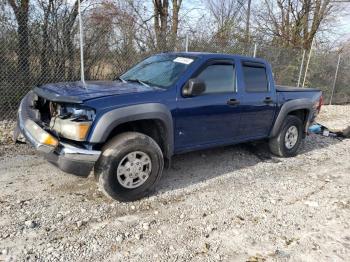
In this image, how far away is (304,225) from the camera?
12.3 feet

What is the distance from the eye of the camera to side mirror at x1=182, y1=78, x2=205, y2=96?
420 cm

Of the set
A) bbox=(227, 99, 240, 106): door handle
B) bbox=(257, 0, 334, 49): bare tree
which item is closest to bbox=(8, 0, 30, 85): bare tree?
bbox=(227, 99, 240, 106): door handle

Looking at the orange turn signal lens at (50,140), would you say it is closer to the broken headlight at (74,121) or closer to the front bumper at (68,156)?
the front bumper at (68,156)

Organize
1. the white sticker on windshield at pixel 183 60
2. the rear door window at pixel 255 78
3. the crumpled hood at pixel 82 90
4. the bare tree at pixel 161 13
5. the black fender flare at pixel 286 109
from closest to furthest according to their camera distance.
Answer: the crumpled hood at pixel 82 90 < the white sticker on windshield at pixel 183 60 < the rear door window at pixel 255 78 < the black fender flare at pixel 286 109 < the bare tree at pixel 161 13

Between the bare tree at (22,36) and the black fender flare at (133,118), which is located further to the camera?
the bare tree at (22,36)

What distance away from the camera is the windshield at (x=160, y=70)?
445cm

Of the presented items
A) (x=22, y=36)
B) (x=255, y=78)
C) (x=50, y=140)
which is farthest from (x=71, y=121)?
(x=22, y=36)

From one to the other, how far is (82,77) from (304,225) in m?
5.69

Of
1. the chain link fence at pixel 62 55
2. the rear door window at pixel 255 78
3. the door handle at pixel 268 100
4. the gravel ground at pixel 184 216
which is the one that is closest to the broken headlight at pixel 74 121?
the gravel ground at pixel 184 216

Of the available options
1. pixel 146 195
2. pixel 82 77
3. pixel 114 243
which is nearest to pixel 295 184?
pixel 146 195

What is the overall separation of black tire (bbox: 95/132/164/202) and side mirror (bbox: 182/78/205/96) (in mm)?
786

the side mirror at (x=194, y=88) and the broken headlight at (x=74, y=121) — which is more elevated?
the side mirror at (x=194, y=88)

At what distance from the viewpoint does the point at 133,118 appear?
12.6 ft

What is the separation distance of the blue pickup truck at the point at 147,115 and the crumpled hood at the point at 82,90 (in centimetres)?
1
